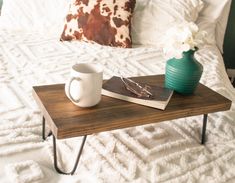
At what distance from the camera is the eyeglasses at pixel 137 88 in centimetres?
103

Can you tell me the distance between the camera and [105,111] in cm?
92

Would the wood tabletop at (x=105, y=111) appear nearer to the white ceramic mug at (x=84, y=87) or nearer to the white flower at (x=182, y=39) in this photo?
Result: the white ceramic mug at (x=84, y=87)

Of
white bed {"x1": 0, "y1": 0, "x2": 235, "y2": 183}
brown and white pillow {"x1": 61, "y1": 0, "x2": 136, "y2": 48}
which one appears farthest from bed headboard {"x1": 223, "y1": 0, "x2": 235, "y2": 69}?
white bed {"x1": 0, "y1": 0, "x2": 235, "y2": 183}

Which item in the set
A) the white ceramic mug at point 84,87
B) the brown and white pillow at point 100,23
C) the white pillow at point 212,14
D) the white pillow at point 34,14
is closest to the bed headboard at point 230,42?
the white pillow at point 212,14

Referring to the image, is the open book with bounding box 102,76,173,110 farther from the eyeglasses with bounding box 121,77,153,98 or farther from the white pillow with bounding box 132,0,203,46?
the white pillow with bounding box 132,0,203,46

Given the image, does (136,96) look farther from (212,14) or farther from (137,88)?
(212,14)

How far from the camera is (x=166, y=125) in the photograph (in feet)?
3.84

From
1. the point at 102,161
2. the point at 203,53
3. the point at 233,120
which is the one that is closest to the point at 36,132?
the point at 102,161

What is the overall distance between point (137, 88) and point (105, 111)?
0.20m

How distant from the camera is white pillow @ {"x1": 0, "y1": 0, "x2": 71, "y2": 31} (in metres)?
2.04

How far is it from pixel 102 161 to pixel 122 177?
85mm

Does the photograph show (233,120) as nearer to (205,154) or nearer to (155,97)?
(205,154)

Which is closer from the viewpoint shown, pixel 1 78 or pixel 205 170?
Answer: pixel 205 170

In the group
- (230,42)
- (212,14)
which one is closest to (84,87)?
(212,14)
